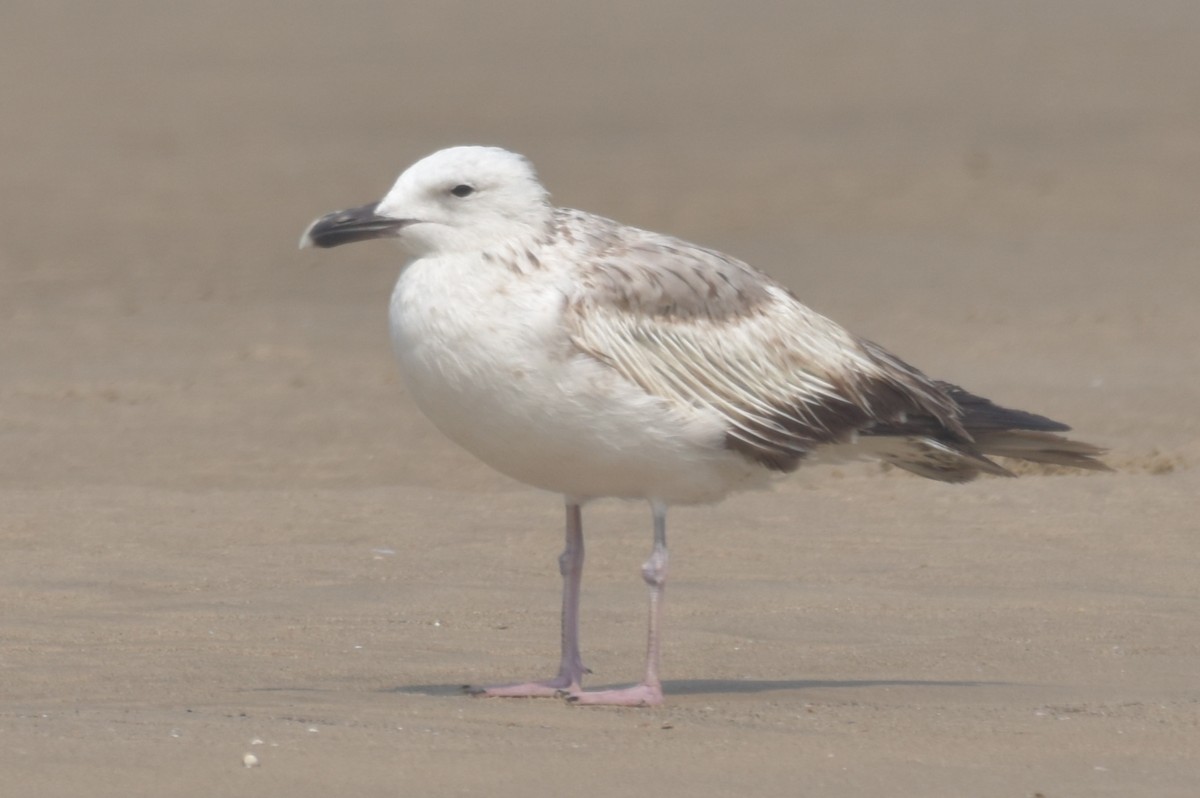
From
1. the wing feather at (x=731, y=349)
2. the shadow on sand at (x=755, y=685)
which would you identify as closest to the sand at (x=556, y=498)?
the shadow on sand at (x=755, y=685)

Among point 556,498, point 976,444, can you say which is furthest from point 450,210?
point 556,498

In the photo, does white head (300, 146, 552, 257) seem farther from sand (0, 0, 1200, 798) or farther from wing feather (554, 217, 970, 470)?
sand (0, 0, 1200, 798)

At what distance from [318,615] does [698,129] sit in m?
17.5

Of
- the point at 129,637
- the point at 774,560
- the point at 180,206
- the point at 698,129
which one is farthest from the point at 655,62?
the point at 129,637

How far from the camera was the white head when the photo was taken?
22.0 feet

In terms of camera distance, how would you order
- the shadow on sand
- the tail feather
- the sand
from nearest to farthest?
the sand < the shadow on sand < the tail feather

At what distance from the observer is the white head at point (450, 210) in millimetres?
6691

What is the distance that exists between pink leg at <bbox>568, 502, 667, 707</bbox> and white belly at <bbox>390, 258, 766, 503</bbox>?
12.3 inches

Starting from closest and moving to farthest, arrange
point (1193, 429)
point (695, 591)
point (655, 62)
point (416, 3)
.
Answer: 1. point (695, 591)
2. point (1193, 429)
3. point (655, 62)
4. point (416, 3)

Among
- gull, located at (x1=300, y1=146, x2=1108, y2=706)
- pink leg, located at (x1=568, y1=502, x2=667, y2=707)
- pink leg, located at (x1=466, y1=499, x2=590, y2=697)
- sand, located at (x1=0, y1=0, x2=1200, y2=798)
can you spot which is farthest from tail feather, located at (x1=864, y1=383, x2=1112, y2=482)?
pink leg, located at (x1=466, y1=499, x2=590, y2=697)

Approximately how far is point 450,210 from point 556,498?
3.80 metres

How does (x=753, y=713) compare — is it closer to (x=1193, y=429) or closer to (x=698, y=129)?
(x=1193, y=429)

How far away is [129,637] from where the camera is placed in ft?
24.8

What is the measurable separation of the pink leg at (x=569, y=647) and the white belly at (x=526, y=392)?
0.49 m
